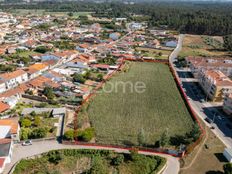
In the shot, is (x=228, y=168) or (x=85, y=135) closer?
(x=228, y=168)

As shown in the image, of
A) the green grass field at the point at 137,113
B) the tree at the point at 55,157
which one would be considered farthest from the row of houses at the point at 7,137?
the green grass field at the point at 137,113

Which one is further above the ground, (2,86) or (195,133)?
(2,86)

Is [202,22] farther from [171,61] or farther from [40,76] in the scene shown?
[40,76]

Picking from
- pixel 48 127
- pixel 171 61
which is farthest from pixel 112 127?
pixel 171 61

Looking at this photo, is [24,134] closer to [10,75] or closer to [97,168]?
[97,168]

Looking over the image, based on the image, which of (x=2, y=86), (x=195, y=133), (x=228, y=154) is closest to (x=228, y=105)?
(x=195, y=133)

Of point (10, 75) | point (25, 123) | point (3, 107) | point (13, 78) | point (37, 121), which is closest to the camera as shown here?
point (25, 123)

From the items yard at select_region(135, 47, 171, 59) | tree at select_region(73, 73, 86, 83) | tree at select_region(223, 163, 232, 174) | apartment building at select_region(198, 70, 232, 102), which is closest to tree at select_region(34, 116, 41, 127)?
tree at select_region(73, 73, 86, 83)
